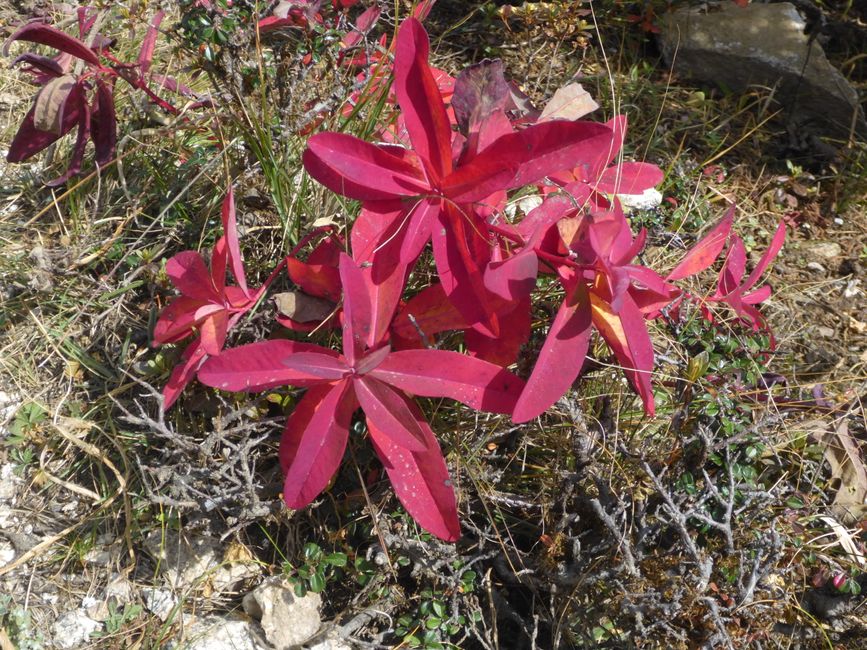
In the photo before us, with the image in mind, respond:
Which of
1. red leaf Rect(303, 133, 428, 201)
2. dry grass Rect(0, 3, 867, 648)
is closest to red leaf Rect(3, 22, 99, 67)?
dry grass Rect(0, 3, 867, 648)

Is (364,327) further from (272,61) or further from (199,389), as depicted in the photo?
(272,61)

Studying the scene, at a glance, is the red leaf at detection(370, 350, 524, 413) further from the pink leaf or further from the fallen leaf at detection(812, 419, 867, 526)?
the fallen leaf at detection(812, 419, 867, 526)

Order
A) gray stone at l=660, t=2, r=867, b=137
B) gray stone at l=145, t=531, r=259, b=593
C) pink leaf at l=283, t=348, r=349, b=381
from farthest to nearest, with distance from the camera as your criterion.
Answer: gray stone at l=660, t=2, r=867, b=137 → gray stone at l=145, t=531, r=259, b=593 → pink leaf at l=283, t=348, r=349, b=381

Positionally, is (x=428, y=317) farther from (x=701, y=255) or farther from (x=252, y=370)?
(x=701, y=255)

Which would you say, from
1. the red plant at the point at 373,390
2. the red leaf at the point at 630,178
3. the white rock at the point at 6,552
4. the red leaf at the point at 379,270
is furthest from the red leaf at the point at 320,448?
the white rock at the point at 6,552

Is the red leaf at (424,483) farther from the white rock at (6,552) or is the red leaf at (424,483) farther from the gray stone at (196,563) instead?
the white rock at (6,552)

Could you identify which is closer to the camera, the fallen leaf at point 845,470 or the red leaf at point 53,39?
the red leaf at point 53,39

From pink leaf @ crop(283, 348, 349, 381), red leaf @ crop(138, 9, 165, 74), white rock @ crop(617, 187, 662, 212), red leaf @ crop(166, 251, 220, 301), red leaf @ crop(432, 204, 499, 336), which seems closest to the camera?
pink leaf @ crop(283, 348, 349, 381)
